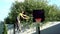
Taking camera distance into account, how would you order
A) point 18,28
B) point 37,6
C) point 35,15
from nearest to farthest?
point 35,15, point 18,28, point 37,6

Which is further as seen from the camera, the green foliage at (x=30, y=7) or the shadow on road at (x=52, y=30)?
the green foliage at (x=30, y=7)

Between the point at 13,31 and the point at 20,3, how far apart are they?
4923mm

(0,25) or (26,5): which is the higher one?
(26,5)

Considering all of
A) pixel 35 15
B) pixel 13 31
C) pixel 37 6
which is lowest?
pixel 13 31

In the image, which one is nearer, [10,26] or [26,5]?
[10,26]

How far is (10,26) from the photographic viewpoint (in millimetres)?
17750

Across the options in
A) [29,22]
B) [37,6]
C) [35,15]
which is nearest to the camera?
[35,15]

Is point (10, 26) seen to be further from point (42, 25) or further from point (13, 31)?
point (42, 25)

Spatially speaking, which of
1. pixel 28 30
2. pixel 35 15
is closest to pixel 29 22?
pixel 28 30

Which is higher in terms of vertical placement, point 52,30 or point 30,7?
point 30,7

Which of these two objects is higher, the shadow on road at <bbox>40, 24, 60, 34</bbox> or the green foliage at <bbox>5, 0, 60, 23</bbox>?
the green foliage at <bbox>5, 0, 60, 23</bbox>

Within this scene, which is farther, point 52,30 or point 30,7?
point 30,7

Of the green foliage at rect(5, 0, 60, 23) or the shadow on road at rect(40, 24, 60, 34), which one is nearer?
the shadow on road at rect(40, 24, 60, 34)

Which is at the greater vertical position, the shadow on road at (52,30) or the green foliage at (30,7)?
the green foliage at (30,7)
